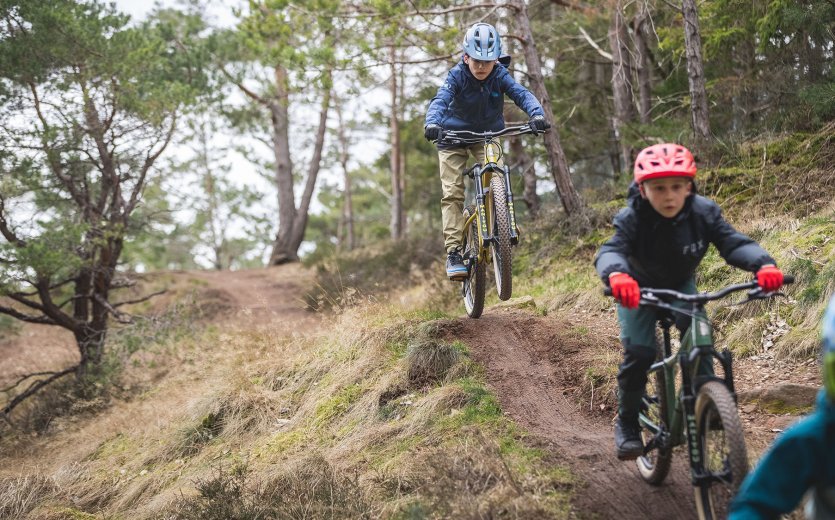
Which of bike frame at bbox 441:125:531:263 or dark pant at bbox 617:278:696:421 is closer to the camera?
dark pant at bbox 617:278:696:421

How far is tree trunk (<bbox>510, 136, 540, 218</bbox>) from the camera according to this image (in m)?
13.0

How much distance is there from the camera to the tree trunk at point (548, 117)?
10.0 meters

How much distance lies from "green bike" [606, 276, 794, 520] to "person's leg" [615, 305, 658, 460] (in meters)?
0.09

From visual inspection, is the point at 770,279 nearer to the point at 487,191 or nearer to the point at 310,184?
the point at 487,191

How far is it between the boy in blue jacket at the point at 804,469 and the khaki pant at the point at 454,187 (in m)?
5.41

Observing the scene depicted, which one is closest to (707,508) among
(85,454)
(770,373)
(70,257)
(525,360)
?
(770,373)

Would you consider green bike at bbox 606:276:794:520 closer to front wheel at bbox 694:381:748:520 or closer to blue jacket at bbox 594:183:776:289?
front wheel at bbox 694:381:748:520

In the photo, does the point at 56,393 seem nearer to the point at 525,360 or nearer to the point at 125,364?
the point at 125,364

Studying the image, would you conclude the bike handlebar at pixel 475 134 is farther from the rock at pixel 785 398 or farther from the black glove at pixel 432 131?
the rock at pixel 785 398

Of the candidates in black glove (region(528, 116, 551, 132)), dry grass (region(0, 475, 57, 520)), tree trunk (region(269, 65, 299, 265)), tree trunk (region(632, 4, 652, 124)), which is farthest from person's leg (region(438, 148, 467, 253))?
tree trunk (region(269, 65, 299, 265))

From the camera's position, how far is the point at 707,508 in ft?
11.7

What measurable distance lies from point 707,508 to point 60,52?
11.0 meters

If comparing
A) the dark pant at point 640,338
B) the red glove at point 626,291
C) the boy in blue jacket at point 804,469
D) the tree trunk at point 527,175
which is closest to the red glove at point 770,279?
the dark pant at point 640,338

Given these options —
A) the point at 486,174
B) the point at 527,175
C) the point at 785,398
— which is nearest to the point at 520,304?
the point at 486,174
